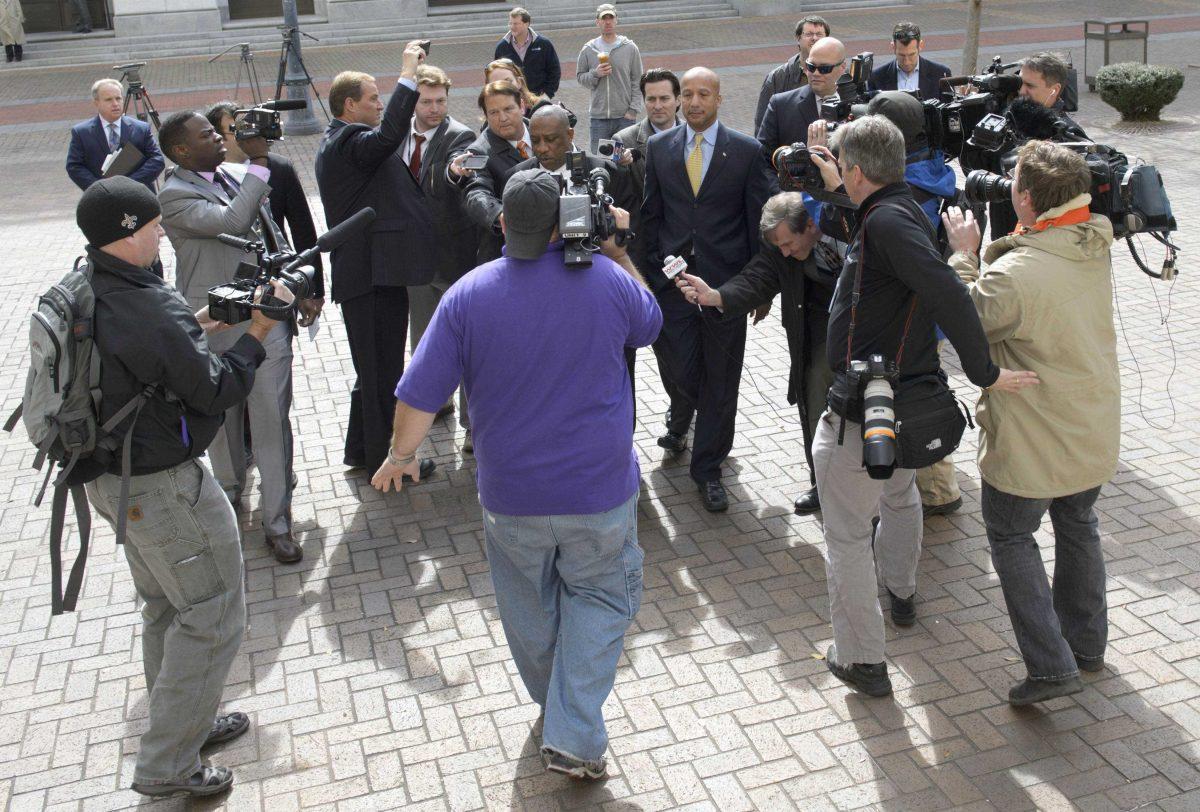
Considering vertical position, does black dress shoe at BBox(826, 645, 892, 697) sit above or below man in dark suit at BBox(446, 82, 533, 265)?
below

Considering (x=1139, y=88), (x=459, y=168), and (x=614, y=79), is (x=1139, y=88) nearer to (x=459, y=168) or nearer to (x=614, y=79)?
(x=614, y=79)

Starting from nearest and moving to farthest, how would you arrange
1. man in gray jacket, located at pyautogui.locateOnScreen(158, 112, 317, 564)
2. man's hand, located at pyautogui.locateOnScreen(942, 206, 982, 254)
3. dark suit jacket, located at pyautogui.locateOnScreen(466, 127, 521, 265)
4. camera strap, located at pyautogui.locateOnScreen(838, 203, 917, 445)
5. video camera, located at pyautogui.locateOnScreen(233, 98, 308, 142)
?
camera strap, located at pyautogui.locateOnScreen(838, 203, 917, 445)
man's hand, located at pyautogui.locateOnScreen(942, 206, 982, 254)
man in gray jacket, located at pyautogui.locateOnScreen(158, 112, 317, 564)
video camera, located at pyautogui.locateOnScreen(233, 98, 308, 142)
dark suit jacket, located at pyautogui.locateOnScreen(466, 127, 521, 265)

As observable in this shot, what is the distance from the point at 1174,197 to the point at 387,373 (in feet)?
27.7

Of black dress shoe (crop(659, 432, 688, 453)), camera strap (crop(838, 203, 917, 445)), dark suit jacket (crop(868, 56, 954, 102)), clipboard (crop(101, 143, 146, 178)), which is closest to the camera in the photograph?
camera strap (crop(838, 203, 917, 445))

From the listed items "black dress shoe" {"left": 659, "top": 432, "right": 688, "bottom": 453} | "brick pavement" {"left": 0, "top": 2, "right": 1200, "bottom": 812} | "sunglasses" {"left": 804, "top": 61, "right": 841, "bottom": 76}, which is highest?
"sunglasses" {"left": 804, "top": 61, "right": 841, "bottom": 76}

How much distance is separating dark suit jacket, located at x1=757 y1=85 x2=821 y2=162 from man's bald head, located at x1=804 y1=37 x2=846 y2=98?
0.11 m

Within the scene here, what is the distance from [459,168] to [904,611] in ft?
9.96

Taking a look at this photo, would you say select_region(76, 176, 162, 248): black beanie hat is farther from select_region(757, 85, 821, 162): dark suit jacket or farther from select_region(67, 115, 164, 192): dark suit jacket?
select_region(67, 115, 164, 192): dark suit jacket

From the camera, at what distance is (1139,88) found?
14.7 metres

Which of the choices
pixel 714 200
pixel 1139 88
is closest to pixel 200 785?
pixel 714 200

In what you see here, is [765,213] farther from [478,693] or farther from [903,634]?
[478,693]

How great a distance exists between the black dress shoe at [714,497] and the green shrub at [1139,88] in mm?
11189

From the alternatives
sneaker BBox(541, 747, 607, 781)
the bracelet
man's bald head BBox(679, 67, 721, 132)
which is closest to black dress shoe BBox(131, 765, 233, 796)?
sneaker BBox(541, 747, 607, 781)

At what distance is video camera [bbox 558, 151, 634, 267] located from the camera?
12.7ft
